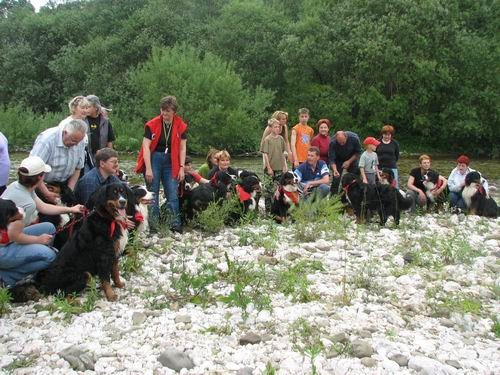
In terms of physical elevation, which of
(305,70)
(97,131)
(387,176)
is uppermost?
(305,70)

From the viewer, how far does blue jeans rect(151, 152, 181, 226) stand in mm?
7695

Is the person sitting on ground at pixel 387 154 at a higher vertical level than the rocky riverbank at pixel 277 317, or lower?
higher

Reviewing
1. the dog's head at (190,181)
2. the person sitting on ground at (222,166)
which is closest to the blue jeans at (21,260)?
the dog's head at (190,181)

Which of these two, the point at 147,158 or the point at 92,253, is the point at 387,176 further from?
the point at 92,253

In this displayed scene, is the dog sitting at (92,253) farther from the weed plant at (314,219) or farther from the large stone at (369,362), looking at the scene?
the weed plant at (314,219)

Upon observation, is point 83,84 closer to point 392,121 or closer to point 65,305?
point 392,121

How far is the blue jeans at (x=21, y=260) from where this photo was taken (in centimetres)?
491

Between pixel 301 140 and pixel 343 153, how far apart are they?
84 centimetres

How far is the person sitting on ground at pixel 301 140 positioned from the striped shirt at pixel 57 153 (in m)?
4.72

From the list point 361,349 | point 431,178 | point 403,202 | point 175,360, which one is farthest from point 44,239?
point 431,178

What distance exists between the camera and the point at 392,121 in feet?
106

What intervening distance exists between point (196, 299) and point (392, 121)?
29216mm

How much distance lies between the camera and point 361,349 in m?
3.89

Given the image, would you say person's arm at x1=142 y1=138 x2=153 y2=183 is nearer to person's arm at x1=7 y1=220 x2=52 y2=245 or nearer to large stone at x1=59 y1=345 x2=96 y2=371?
person's arm at x1=7 y1=220 x2=52 y2=245
